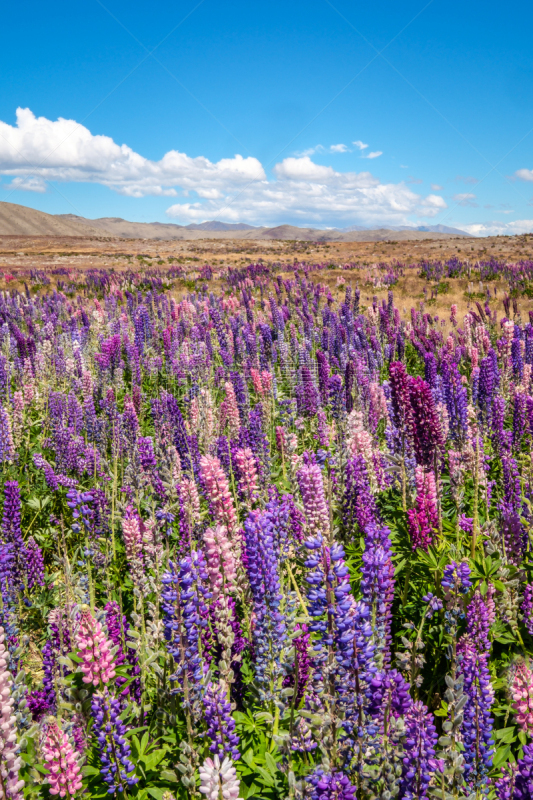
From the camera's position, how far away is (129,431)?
242 inches

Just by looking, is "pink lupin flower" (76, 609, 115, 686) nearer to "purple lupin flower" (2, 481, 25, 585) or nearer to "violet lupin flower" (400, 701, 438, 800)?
"violet lupin flower" (400, 701, 438, 800)

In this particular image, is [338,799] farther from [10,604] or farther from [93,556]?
[10,604]

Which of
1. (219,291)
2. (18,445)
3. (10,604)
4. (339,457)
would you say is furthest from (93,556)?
(219,291)

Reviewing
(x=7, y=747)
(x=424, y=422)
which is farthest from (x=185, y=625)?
(x=424, y=422)

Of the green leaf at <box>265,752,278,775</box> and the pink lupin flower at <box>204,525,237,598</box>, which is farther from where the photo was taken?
the pink lupin flower at <box>204,525,237,598</box>

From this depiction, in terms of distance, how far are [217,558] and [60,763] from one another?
1046 mm

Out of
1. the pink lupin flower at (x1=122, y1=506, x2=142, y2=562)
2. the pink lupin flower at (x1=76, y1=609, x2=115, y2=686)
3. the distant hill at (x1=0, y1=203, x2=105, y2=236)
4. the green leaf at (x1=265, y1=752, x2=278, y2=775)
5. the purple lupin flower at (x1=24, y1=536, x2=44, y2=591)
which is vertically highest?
the distant hill at (x1=0, y1=203, x2=105, y2=236)

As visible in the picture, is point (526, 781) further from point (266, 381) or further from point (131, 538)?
point (266, 381)

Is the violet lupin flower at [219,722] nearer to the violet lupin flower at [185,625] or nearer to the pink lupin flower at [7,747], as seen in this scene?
the violet lupin flower at [185,625]

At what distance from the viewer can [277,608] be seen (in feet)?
7.66

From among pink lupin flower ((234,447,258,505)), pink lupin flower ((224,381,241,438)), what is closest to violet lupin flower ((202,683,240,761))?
pink lupin flower ((234,447,258,505))

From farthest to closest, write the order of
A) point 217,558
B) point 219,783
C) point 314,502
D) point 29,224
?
point 29,224 → point 314,502 → point 217,558 → point 219,783

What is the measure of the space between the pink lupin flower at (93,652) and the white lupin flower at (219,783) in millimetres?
567

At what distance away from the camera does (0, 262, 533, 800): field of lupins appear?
189 cm
